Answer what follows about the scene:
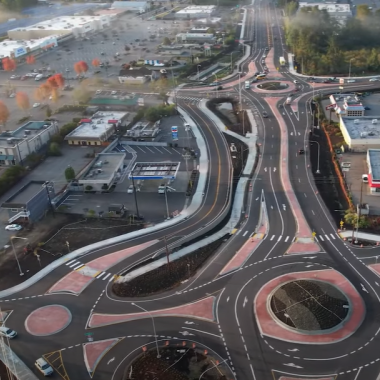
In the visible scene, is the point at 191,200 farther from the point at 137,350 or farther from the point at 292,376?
the point at 292,376

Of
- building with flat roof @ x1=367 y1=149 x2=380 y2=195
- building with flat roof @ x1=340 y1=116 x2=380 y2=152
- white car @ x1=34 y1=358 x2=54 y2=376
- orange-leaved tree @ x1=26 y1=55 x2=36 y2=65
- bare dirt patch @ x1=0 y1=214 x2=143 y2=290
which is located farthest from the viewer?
orange-leaved tree @ x1=26 y1=55 x2=36 y2=65

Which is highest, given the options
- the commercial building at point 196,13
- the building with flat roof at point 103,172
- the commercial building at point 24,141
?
the commercial building at point 196,13

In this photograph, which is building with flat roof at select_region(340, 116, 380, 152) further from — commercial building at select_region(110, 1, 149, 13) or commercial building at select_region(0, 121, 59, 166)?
commercial building at select_region(110, 1, 149, 13)

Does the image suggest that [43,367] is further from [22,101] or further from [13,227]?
[22,101]

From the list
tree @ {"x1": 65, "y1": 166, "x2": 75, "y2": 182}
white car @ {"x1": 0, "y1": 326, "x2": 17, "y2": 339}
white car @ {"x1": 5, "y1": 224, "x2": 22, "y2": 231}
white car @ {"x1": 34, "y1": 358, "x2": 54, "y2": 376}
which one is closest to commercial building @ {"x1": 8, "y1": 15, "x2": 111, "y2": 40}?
tree @ {"x1": 65, "y1": 166, "x2": 75, "y2": 182}

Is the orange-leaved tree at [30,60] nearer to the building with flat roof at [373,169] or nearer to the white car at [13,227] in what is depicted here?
the white car at [13,227]

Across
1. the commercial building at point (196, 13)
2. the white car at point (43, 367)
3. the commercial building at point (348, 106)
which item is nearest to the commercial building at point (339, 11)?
the commercial building at point (196, 13)

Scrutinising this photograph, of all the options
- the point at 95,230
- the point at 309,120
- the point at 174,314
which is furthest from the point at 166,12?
the point at 174,314
